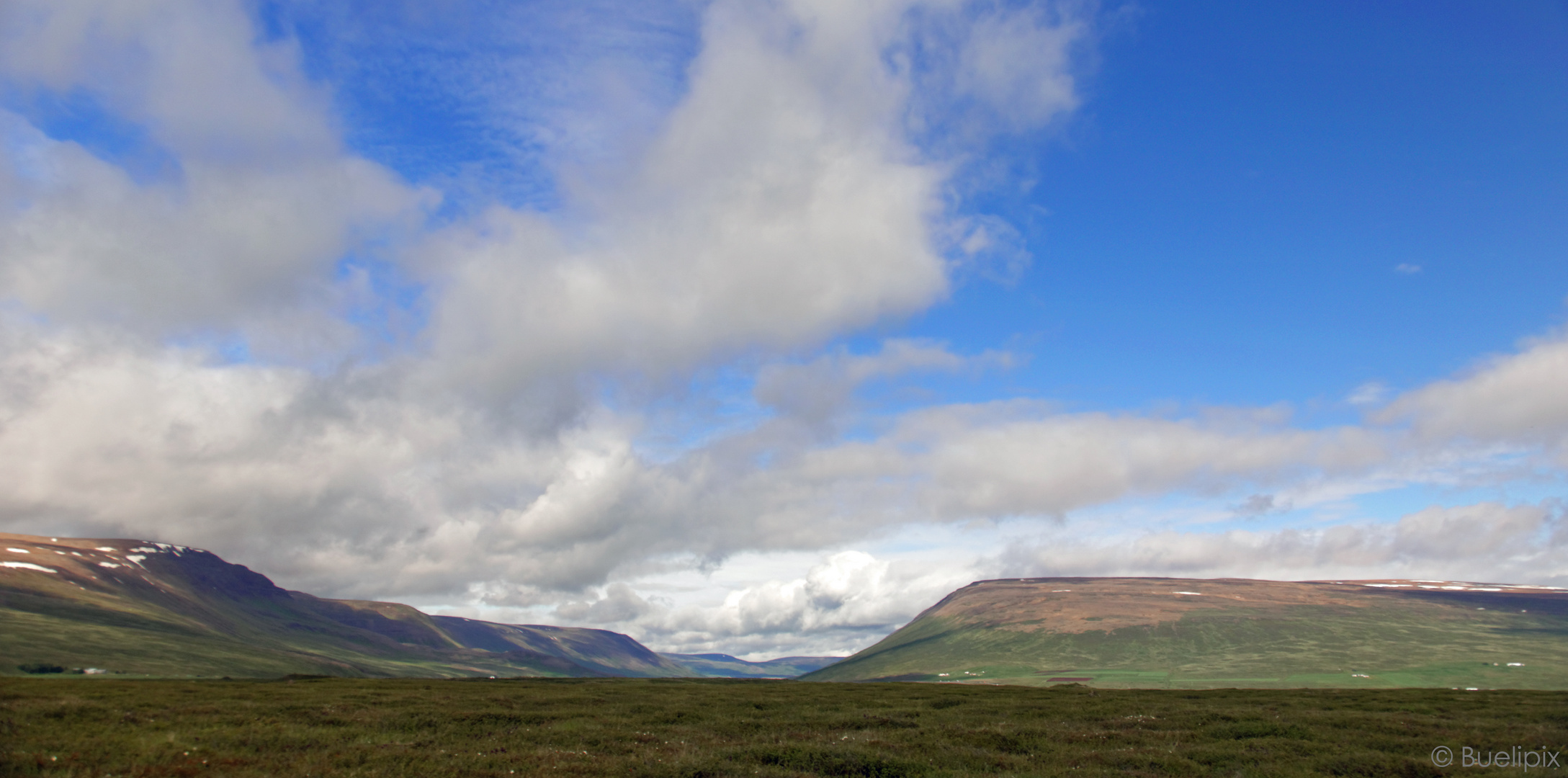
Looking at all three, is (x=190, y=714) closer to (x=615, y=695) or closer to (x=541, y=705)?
(x=541, y=705)

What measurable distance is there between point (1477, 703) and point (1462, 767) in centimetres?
5459

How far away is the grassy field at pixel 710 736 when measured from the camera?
32250 mm

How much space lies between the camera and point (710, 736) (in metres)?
44.1

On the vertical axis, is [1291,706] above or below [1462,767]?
below

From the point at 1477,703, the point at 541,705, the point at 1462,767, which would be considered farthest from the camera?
the point at 1477,703

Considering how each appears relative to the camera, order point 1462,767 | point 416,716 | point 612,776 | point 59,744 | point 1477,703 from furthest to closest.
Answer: point 1477,703, point 416,716, point 1462,767, point 59,744, point 612,776

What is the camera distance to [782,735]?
4384 centimetres

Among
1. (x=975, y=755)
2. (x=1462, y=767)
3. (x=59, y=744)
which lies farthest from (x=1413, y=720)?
(x=59, y=744)

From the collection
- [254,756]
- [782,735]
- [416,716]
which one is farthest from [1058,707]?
[254,756]

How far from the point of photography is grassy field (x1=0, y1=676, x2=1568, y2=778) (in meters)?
32.2

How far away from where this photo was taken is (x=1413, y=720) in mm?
54188

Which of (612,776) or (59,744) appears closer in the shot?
(612,776)

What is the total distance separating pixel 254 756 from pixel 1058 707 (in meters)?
59.4

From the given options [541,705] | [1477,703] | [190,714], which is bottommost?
[1477,703]
